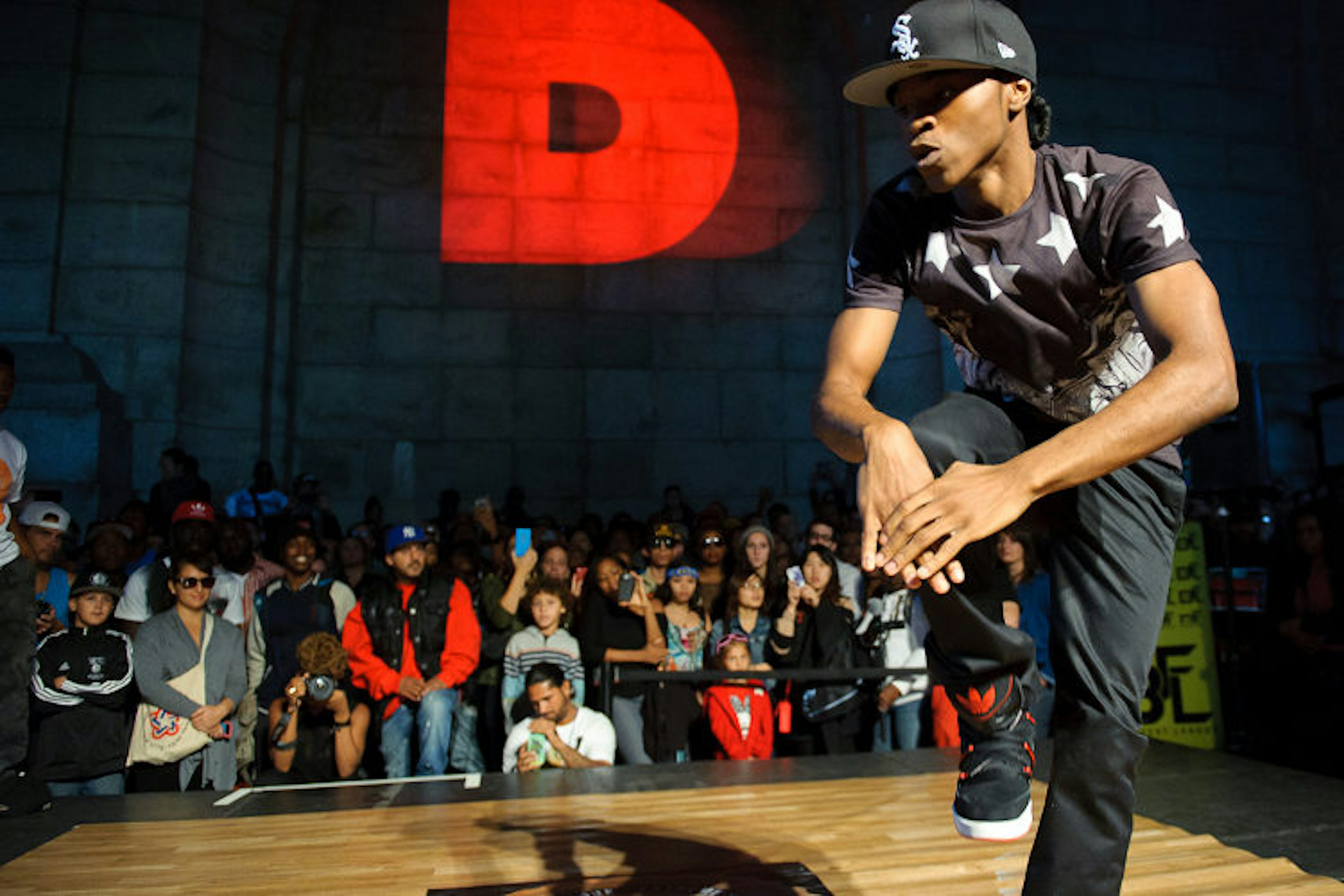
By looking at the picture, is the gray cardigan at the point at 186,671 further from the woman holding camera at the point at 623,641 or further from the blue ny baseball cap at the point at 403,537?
the woman holding camera at the point at 623,641

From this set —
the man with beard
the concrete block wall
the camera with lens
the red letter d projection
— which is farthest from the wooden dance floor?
the red letter d projection

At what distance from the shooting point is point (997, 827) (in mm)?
1992

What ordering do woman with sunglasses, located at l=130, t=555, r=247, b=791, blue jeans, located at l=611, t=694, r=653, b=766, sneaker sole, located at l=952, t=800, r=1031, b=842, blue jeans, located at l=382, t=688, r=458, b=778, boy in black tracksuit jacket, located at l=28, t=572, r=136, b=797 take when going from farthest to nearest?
blue jeans, located at l=611, t=694, r=653, b=766
blue jeans, located at l=382, t=688, r=458, b=778
woman with sunglasses, located at l=130, t=555, r=247, b=791
boy in black tracksuit jacket, located at l=28, t=572, r=136, b=797
sneaker sole, located at l=952, t=800, r=1031, b=842

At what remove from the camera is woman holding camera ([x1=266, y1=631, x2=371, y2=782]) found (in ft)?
17.9

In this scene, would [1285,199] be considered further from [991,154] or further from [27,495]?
[27,495]

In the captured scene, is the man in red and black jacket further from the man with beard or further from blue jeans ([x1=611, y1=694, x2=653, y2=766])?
the man with beard

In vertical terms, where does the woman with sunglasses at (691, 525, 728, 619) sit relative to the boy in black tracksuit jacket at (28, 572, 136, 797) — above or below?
above

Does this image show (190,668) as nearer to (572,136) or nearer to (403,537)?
(403,537)

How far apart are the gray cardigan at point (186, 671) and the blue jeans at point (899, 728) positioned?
3.77 meters

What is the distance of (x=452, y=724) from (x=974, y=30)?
508 centimetres

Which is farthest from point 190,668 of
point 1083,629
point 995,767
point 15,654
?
point 1083,629

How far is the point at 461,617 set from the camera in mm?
5910

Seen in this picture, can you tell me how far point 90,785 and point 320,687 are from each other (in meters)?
1.19

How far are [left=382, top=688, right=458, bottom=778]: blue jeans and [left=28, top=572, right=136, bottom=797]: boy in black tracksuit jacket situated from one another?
53.9 inches
